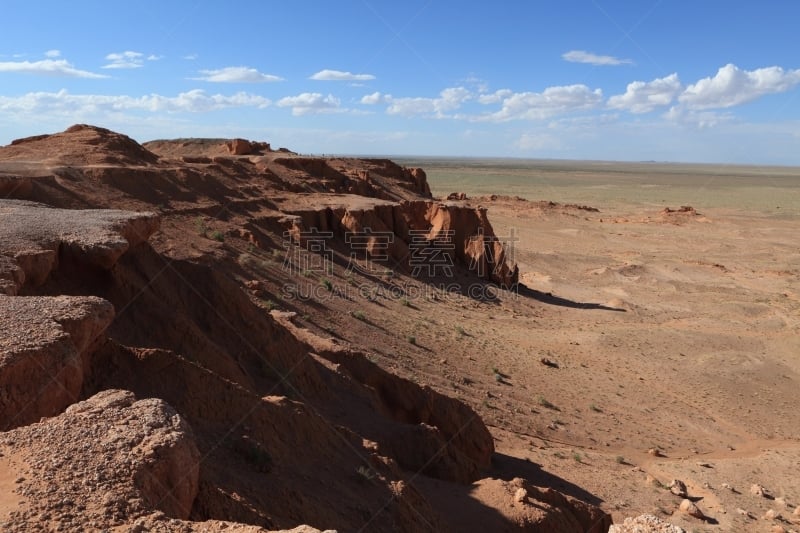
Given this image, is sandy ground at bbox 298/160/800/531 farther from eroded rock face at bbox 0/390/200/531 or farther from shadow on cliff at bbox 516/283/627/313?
eroded rock face at bbox 0/390/200/531

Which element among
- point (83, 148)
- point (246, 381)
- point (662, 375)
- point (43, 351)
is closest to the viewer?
point (43, 351)

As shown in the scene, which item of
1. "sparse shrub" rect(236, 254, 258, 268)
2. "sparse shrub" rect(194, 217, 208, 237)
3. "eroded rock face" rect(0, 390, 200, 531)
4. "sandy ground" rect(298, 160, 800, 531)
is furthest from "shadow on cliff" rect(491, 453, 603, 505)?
"sparse shrub" rect(194, 217, 208, 237)

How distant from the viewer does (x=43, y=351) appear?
493 cm

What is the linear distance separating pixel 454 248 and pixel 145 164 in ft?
44.1

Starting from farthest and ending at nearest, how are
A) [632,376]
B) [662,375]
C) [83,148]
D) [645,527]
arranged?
[83,148] → [662,375] → [632,376] → [645,527]

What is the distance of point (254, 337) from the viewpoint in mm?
9328

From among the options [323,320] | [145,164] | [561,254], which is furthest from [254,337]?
[561,254]

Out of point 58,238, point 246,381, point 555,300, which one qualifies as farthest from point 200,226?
point 555,300

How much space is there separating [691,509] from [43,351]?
32.9 feet

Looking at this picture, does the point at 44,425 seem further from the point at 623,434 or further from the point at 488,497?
the point at 623,434

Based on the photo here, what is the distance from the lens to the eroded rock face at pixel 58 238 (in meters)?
7.41

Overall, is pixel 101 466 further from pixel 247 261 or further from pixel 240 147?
pixel 240 147

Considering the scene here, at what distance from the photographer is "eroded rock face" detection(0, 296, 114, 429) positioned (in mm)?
4645

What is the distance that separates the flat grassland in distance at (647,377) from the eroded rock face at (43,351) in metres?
7.83
